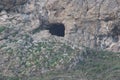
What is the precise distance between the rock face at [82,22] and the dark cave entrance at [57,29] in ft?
1.70

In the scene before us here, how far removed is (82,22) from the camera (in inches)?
1912

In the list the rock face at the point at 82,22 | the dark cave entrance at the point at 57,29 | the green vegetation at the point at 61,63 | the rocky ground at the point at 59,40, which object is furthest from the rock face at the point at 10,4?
the green vegetation at the point at 61,63

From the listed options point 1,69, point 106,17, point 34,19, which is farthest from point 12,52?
point 106,17

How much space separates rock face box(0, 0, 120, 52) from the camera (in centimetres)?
4816

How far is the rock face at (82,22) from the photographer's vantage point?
48156mm

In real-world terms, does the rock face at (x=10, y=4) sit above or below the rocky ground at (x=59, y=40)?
above

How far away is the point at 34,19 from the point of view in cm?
4959

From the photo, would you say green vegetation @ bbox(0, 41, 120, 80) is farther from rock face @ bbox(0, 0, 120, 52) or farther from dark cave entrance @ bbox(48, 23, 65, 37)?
dark cave entrance @ bbox(48, 23, 65, 37)

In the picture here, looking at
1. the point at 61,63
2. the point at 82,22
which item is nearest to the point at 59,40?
the point at 82,22

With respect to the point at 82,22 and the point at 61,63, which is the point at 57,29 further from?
the point at 61,63

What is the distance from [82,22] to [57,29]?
2.90m

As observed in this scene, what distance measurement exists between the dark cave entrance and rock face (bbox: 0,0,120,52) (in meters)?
0.52

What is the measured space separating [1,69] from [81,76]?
674 cm

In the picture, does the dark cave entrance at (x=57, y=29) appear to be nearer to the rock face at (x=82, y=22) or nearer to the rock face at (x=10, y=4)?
the rock face at (x=82, y=22)
